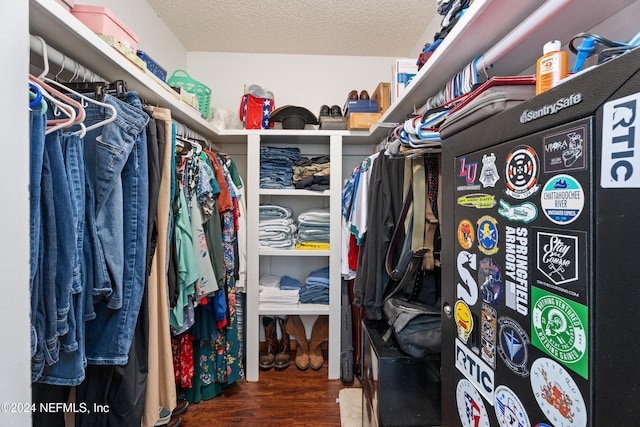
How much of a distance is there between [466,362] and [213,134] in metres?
1.84

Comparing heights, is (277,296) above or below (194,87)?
below

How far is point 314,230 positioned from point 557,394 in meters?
1.62

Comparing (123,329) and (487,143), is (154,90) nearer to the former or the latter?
(123,329)

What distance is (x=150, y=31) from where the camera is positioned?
5.63 ft

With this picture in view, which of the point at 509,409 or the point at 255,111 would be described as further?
the point at 255,111

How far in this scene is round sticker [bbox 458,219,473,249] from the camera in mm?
625

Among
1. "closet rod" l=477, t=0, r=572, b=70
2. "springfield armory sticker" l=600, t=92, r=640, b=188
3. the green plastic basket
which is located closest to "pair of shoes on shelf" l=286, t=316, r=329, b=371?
the green plastic basket

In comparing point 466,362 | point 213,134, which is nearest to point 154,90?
point 213,134

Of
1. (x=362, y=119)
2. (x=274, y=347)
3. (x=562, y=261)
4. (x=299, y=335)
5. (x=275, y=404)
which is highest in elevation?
(x=362, y=119)

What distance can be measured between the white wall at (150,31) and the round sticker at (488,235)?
5.99 ft

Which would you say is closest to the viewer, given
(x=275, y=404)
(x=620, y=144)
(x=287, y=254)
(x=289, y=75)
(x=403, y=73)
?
(x=620, y=144)

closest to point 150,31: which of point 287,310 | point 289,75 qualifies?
point 289,75

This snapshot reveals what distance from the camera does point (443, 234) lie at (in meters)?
0.76

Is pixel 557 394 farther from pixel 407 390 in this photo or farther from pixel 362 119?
pixel 362 119
